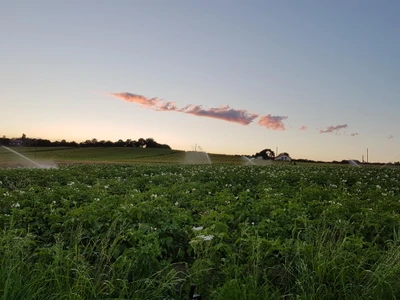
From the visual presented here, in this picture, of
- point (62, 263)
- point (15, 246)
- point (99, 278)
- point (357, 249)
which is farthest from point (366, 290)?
point (15, 246)

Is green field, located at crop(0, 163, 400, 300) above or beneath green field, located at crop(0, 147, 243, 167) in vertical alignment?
beneath

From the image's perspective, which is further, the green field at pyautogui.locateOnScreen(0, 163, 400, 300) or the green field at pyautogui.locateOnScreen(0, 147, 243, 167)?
the green field at pyautogui.locateOnScreen(0, 147, 243, 167)

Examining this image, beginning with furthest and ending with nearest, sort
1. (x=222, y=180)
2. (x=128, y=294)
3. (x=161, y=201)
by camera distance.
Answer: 1. (x=222, y=180)
2. (x=161, y=201)
3. (x=128, y=294)

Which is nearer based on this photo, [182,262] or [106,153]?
[182,262]

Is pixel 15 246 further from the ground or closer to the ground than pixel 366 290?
further from the ground

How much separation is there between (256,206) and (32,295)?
4727mm

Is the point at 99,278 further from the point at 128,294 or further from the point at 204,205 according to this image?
the point at 204,205

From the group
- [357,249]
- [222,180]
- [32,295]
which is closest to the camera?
[32,295]

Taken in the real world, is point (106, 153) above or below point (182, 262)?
above

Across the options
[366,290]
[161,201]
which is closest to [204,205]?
[161,201]

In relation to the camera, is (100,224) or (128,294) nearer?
(128,294)

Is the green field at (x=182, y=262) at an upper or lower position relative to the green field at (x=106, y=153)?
lower

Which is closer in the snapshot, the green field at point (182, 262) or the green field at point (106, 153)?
the green field at point (182, 262)

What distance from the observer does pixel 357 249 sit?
5418mm
